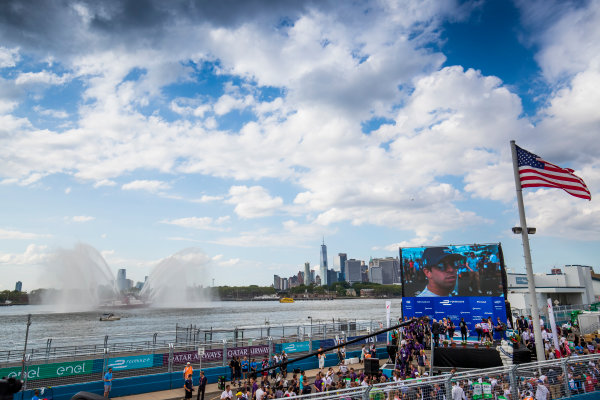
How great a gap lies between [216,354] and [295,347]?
5.94 meters

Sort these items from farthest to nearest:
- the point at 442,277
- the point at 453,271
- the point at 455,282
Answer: the point at 442,277, the point at 453,271, the point at 455,282

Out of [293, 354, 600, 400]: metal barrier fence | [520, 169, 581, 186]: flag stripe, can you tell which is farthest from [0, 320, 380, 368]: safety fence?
[520, 169, 581, 186]: flag stripe

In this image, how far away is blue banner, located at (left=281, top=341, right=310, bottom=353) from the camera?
2688 centimetres

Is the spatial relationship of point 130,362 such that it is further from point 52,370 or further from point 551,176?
point 551,176

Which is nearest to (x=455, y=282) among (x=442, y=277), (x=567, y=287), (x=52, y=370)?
(x=442, y=277)

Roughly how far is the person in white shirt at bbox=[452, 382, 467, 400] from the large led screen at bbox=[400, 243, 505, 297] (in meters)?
28.8

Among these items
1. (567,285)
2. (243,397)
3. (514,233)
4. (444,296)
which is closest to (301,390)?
(243,397)

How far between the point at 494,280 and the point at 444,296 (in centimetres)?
465

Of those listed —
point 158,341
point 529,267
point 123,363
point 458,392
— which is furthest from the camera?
point 158,341

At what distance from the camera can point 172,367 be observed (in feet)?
72.2

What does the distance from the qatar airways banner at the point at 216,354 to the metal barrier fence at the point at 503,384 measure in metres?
14.2

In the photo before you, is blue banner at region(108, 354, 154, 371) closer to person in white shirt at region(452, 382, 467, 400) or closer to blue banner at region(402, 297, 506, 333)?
person in white shirt at region(452, 382, 467, 400)

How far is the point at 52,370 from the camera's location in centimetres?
1831

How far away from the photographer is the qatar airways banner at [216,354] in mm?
22477
